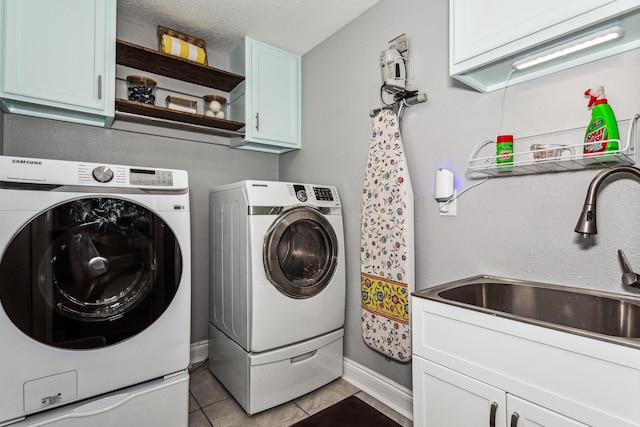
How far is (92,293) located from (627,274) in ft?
6.95

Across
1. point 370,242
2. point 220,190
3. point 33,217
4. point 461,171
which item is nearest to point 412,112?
point 461,171

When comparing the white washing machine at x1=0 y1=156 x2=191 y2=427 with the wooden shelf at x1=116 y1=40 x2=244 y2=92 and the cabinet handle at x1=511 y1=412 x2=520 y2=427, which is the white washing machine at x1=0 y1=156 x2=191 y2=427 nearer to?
the wooden shelf at x1=116 y1=40 x2=244 y2=92

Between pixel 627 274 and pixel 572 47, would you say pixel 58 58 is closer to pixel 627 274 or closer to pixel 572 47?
pixel 572 47

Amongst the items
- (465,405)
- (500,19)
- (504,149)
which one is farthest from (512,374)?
(500,19)

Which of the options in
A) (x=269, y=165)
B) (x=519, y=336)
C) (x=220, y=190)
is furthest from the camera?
(x=269, y=165)

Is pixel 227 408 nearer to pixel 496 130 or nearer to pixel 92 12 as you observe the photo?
pixel 496 130

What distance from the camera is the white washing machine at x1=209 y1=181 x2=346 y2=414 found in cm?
189

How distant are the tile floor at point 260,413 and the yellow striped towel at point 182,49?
2329 millimetres

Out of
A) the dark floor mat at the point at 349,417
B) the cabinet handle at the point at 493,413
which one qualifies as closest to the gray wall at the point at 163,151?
the dark floor mat at the point at 349,417

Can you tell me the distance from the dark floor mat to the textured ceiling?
261 centimetres

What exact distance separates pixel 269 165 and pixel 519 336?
2.51m

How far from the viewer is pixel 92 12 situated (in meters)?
1.92

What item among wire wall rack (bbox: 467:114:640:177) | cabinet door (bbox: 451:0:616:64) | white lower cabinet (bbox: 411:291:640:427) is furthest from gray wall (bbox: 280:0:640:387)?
white lower cabinet (bbox: 411:291:640:427)

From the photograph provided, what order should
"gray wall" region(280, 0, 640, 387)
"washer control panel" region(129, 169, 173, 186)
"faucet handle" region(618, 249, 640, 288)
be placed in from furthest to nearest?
"washer control panel" region(129, 169, 173, 186), "gray wall" region(280, 0, 640, 387), "faucet handle" region(618, 249, 640, 288)
